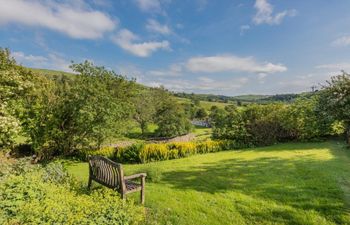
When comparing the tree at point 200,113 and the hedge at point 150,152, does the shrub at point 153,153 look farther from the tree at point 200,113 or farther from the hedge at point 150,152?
the tree at point 200,113

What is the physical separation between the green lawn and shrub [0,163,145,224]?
886 millimetres

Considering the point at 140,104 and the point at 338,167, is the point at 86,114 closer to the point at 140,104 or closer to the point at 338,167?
the point at 338,167

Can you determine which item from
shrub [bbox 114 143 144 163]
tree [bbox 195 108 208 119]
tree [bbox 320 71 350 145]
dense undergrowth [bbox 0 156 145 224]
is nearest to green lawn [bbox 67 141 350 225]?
dense undergrowth [bbox 0 156 145 224]

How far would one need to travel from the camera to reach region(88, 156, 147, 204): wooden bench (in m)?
6.33

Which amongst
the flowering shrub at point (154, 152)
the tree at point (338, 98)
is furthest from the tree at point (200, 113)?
the tree at point (338, 98)

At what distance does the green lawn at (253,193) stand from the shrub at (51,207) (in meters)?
0.89

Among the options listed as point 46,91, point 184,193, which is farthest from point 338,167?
point 46,91

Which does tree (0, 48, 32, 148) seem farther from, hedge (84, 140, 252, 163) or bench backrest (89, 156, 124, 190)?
hedge (84, 140, 252, 163)

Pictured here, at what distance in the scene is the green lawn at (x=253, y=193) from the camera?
5.85 m

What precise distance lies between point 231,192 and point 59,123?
11.5 meters

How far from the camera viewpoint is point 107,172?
22.8ft

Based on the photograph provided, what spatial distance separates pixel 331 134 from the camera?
17281mm

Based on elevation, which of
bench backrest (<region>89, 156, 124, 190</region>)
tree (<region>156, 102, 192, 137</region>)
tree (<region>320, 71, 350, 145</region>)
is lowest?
tree (<region>156, 102, 192, 137</region>)

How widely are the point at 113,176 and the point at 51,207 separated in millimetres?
1847
